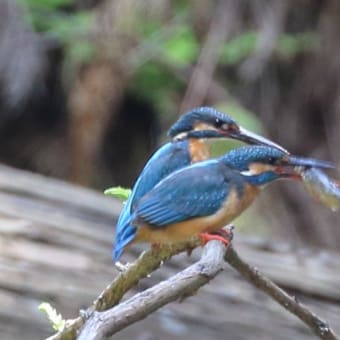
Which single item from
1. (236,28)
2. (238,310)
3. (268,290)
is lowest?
(268,290)

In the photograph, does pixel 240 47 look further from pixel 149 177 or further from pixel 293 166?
pixel 293 166

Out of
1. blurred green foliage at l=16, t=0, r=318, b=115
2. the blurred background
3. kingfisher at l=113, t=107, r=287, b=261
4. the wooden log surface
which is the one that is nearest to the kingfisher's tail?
kingfisher at l=113, t=107, r=287, b=261

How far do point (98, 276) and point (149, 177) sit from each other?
166 centimetres

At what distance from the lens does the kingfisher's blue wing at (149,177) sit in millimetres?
1487

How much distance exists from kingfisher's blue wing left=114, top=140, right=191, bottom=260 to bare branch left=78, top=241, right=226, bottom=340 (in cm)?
11

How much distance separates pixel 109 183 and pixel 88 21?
0.91 m

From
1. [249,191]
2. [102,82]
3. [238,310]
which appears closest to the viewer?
[249,191]

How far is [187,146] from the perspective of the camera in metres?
1.61

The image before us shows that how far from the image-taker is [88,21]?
539cm

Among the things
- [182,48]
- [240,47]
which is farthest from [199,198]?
[240,47]

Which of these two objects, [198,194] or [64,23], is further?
[64,23]

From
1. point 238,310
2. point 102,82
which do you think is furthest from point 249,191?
point 102,82

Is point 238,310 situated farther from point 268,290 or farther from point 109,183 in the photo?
point 109,183

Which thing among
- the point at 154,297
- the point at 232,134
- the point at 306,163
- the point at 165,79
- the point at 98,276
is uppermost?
the point at 165,79
